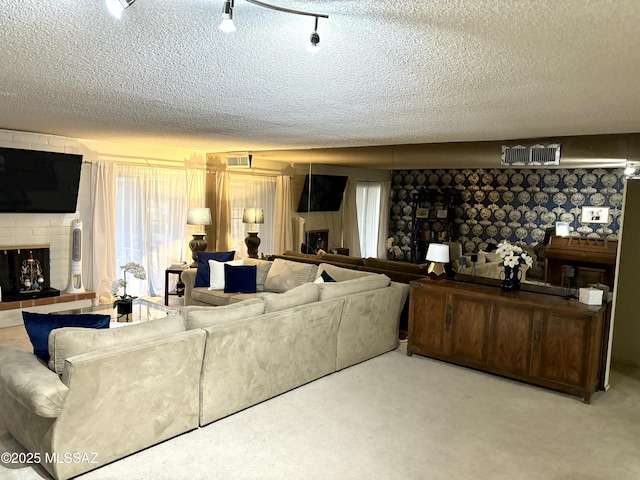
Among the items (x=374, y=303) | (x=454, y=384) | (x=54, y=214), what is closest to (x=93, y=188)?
(x=54, y=214)

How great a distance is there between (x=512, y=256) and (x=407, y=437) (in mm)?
2245

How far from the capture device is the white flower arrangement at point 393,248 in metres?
6.11

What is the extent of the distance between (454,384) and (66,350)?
3.25 meters

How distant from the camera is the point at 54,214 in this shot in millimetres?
6711

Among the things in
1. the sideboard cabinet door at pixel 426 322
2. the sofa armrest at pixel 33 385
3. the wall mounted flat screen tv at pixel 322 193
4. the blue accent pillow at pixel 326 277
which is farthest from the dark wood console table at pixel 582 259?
the sofa armrest at pixel 33 385

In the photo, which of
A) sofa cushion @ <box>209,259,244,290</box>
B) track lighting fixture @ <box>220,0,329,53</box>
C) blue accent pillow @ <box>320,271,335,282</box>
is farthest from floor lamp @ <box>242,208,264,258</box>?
track lighting fixture @ <box>220,0,329,53</box>

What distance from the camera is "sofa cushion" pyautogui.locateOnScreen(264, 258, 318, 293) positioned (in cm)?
614

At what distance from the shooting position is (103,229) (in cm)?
712

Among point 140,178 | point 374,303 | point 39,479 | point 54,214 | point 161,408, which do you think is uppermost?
point 140,178

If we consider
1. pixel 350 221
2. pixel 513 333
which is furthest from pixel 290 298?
pixel 350 221

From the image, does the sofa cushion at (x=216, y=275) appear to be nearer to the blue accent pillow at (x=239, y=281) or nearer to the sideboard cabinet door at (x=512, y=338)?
the blue accent pillow at (x=239, y=281)

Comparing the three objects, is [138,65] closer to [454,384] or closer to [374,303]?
[374,303]

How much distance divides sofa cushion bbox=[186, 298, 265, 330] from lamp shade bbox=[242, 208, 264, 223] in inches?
157

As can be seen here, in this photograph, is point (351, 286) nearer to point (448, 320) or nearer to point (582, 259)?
point (448, 320)
